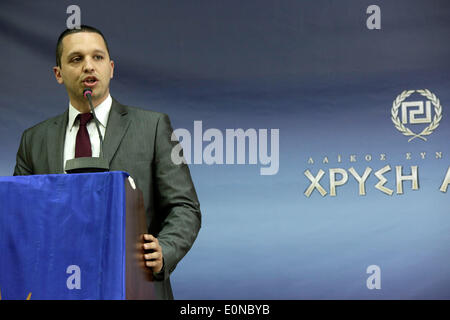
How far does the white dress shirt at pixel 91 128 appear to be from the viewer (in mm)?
2496

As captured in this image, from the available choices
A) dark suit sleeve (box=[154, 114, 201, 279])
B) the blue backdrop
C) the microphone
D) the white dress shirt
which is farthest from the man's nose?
the blue backdrop

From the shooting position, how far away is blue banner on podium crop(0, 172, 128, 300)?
1.76 m

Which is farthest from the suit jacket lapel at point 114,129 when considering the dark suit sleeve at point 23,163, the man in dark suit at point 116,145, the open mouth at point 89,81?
the dark suit sleeve at point 23,163

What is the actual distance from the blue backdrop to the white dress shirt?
1.65 m

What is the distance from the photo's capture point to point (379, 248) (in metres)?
3.98

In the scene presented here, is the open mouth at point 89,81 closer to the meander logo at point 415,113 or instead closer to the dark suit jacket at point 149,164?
the dark suit jacket at point 149,164

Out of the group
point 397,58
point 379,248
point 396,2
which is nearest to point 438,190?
point 379,248

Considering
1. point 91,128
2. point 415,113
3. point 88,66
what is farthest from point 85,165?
point 415,113

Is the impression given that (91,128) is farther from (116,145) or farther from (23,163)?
(23,163)

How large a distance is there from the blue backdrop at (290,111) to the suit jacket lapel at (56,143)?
1.68 m

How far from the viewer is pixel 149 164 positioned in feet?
8.24

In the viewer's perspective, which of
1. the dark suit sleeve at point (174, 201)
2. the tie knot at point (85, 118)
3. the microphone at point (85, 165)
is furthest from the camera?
the tie knot at point (85, 118)

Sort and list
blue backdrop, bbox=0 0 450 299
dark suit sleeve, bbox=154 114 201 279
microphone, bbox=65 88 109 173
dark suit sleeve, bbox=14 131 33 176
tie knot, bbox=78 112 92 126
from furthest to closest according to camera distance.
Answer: blue backdrop, bbox=0 0 450 299
dark suit sleeve, bbox=14 131 33 176
tie knot, bbox=78 112 92 126
dark suit sleeve, bbox=154 114 201 279
microphone, bbox=65 88 109 173

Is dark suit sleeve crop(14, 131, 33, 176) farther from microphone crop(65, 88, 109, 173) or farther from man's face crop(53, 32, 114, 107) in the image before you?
microphone crop(65, 88, 109, 173)
